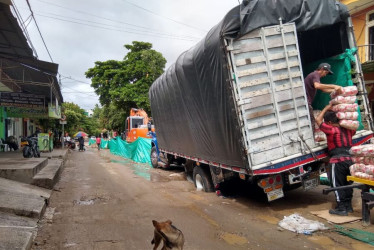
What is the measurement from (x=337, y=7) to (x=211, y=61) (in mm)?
2649

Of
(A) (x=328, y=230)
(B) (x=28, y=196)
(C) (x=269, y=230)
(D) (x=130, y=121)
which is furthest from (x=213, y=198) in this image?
(D) (x=130, y=121)

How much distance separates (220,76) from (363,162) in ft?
8.39

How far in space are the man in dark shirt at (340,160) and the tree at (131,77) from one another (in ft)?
81.7

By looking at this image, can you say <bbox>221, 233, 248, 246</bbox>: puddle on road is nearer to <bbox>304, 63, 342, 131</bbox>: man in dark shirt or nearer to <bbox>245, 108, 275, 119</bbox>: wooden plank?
<bbox>245, 108, 275, 119</bbox>: wooden plank

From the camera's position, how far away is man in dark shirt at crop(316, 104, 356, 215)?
4891mm

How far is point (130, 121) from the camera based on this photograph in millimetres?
21938

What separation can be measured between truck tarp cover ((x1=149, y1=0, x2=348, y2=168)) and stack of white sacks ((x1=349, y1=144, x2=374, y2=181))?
1.64m

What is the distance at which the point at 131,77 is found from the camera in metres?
30.8

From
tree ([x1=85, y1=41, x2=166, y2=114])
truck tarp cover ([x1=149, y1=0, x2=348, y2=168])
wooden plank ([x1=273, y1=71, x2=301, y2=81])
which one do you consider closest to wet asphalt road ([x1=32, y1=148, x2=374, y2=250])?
truck tarp cover ([x1=149, y1=0, x2=348, y2=168])

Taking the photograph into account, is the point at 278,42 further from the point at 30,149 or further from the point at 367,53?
the point at 30,149

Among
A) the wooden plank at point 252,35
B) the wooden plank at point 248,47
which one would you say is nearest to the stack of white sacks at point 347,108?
the wooden plank at point 248,47

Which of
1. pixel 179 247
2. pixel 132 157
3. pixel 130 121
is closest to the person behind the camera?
pixel 179 247

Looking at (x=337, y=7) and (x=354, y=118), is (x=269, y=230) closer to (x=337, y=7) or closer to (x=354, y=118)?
(x=354, y=118)

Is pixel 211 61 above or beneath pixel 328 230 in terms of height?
above
